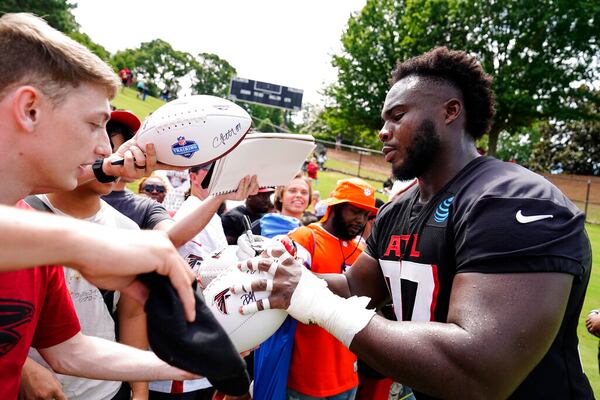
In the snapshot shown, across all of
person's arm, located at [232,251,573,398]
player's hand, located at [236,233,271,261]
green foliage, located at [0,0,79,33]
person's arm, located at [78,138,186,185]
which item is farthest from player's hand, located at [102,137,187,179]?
green foliage, located at [0,0,79,33]

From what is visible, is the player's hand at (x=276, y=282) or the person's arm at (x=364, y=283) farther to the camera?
the person's arm at (x=364, y=283)

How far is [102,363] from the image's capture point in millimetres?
1839

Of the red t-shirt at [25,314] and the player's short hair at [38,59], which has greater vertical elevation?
the player's short hair at [38,59]

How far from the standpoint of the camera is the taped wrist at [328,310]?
5.99ft

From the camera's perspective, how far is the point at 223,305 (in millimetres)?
2172

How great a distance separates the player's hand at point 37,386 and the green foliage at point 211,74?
90.0m

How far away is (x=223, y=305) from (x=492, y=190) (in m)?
1.39

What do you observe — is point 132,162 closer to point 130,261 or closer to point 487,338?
point 130,261

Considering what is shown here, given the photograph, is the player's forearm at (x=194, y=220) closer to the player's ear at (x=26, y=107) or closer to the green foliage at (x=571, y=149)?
the player's ear at (x=26, y=107)

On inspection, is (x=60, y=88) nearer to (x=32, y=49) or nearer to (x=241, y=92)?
(x=32, y=49)

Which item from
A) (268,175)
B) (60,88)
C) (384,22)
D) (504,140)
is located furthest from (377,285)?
(504,140)

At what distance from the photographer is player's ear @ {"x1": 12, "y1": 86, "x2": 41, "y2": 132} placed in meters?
1.34

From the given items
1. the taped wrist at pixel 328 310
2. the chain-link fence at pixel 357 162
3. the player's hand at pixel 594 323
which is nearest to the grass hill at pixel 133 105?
the chain-link fence at pixel 357 162

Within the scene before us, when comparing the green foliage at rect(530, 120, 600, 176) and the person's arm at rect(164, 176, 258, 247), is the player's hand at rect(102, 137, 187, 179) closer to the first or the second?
the person's arm at rect(164, 176, 258, 247)
